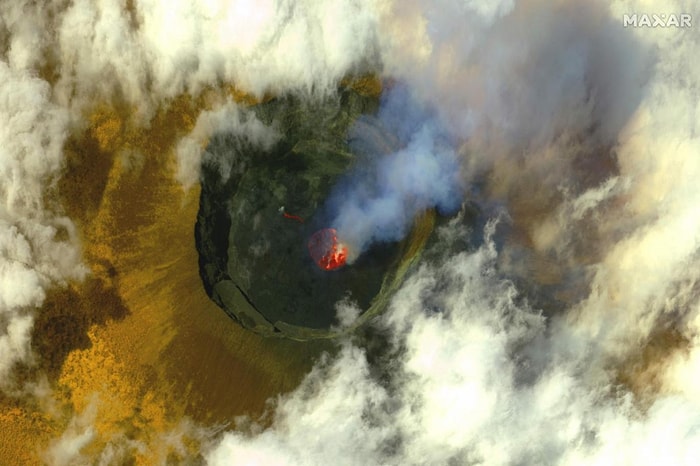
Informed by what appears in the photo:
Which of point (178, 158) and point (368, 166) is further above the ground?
point (178, 158)

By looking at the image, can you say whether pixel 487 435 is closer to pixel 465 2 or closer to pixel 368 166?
pixel 368 166

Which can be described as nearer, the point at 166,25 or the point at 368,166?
the point at 166,25

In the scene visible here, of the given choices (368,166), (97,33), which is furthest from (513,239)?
(97,33)

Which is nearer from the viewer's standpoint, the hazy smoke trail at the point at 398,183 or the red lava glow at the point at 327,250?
the hazy smoke trail at the point at 398,183

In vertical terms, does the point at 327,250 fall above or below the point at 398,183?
below

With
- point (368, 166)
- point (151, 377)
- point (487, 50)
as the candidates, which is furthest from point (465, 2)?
point (151, 377)

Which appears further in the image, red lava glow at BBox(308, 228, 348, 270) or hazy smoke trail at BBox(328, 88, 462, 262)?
red lava glow at BBox(308, 228, 348, 270)

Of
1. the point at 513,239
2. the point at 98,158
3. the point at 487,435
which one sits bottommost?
the point at 487,435

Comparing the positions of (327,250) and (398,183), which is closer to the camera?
(398,183)
